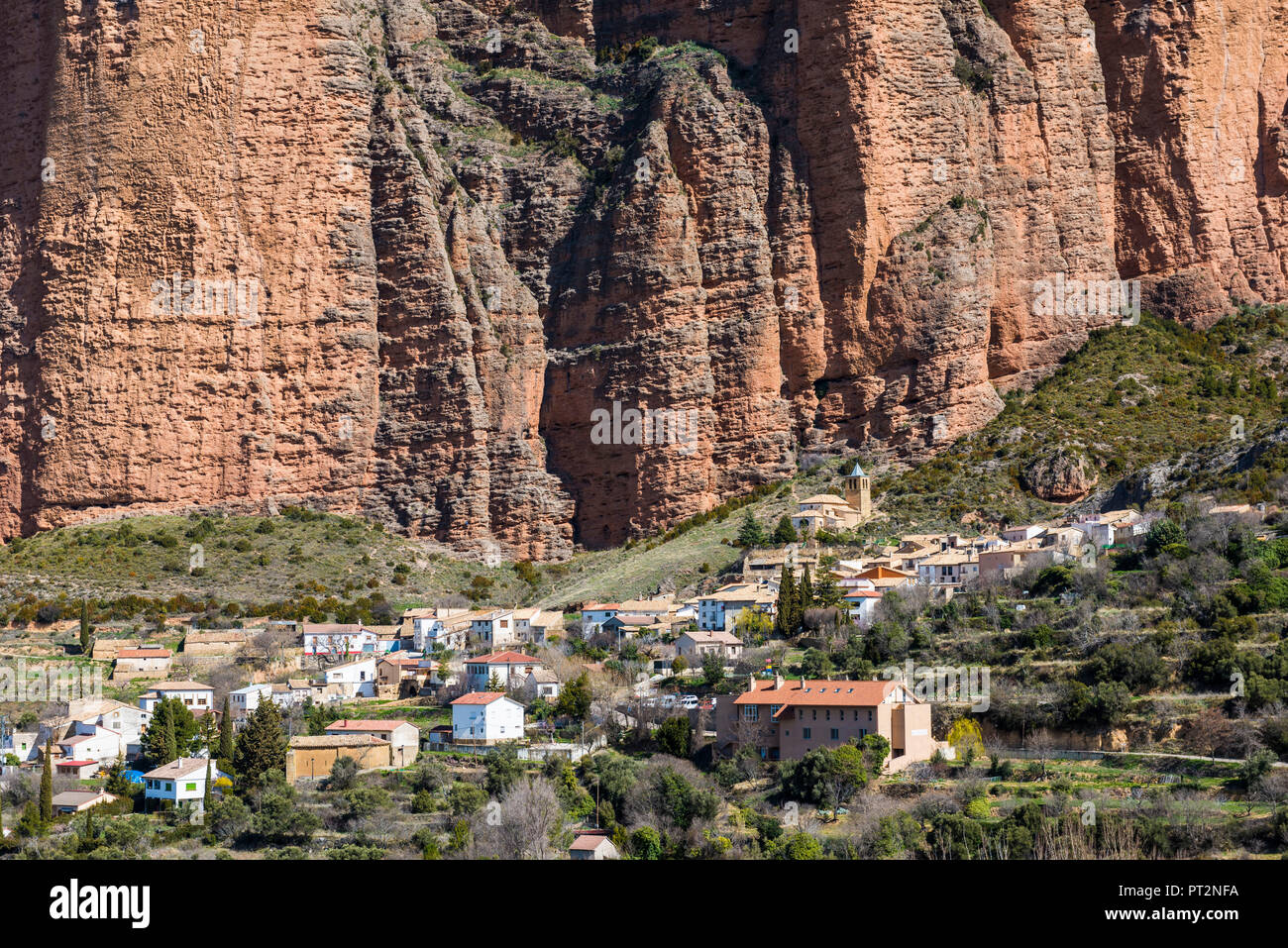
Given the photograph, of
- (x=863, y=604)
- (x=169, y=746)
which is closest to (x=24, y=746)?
(x=169, y=746)

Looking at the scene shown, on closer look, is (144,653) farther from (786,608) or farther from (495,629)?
(786,608)

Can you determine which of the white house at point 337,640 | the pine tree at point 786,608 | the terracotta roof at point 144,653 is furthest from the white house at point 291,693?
the pine tree at point 786,608

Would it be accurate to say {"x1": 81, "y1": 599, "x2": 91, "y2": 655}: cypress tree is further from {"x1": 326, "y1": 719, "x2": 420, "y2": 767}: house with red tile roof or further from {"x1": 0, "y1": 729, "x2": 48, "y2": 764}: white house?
{"x1": 326, "y1": 719, "x2": 420, "y2": 767}: house with red tile roof

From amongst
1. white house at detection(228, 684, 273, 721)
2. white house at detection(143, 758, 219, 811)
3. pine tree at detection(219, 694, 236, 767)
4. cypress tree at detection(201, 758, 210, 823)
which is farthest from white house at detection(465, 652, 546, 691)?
cypress tree at detection(201, 758, 210, 823)

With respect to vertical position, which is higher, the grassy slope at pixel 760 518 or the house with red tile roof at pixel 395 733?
the grassy slope at pixel 760 518

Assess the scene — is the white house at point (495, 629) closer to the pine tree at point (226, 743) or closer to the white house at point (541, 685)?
the white house at point (541, 685)
